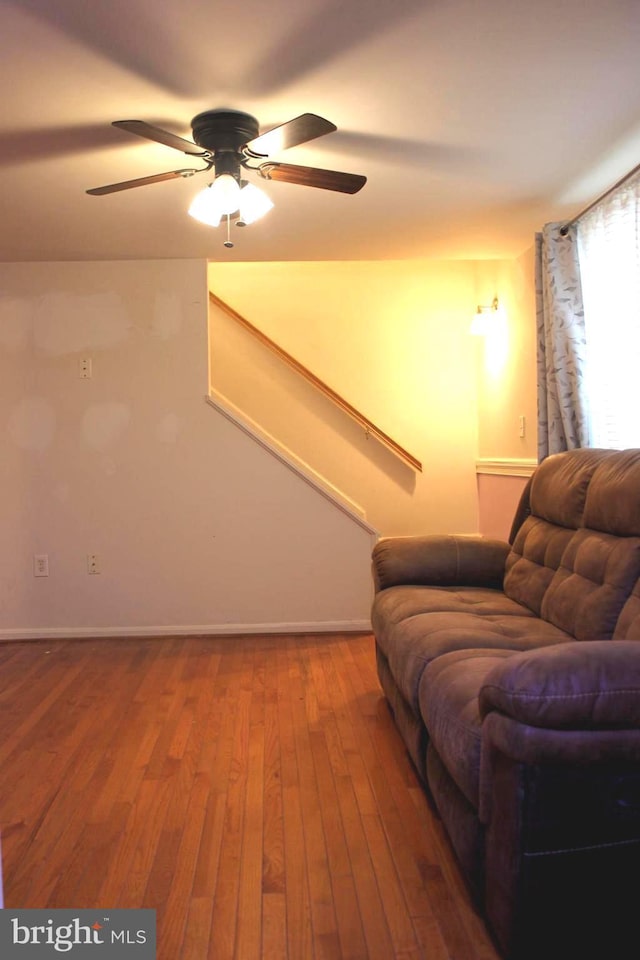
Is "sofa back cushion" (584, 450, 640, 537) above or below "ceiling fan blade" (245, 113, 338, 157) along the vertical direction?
below

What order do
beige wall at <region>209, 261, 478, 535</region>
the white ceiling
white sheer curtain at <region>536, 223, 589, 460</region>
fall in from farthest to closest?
1. beige wall at <region>209, 261, 478, 535</region>
2. white sheer curtain at <region>536, 223, 589, 460</region>
3. the white ceiling

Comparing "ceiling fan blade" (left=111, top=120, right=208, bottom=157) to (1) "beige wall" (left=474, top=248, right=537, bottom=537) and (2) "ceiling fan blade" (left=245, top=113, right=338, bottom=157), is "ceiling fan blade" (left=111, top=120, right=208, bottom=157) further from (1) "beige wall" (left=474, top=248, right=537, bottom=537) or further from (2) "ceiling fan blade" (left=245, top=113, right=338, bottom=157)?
(1) "beige wall" (left=474, top=248, right=537, bottom=537)

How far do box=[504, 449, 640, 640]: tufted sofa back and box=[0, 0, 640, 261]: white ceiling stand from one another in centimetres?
115

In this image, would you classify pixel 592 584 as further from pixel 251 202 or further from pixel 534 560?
pixel 251 202

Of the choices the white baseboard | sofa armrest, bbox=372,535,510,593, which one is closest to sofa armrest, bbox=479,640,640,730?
sofa armrest, bbox=372,535,510,593

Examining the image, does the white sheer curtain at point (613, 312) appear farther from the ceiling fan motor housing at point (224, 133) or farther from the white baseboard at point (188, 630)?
the white baseboard at point (188, 630)

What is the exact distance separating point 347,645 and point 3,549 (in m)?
2.01

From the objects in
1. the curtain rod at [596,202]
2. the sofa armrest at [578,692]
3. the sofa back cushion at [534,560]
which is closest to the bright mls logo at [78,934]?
the sofa armrest at [578,692]

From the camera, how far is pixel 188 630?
3988 millimetres

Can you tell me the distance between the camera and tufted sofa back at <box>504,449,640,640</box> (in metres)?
2.04

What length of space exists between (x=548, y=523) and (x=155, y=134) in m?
1.94

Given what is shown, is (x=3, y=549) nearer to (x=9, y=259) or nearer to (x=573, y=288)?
(x=9, y=259)

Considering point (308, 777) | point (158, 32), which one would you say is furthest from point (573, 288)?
point (308, 777)

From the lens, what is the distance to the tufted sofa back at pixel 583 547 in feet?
6.71
